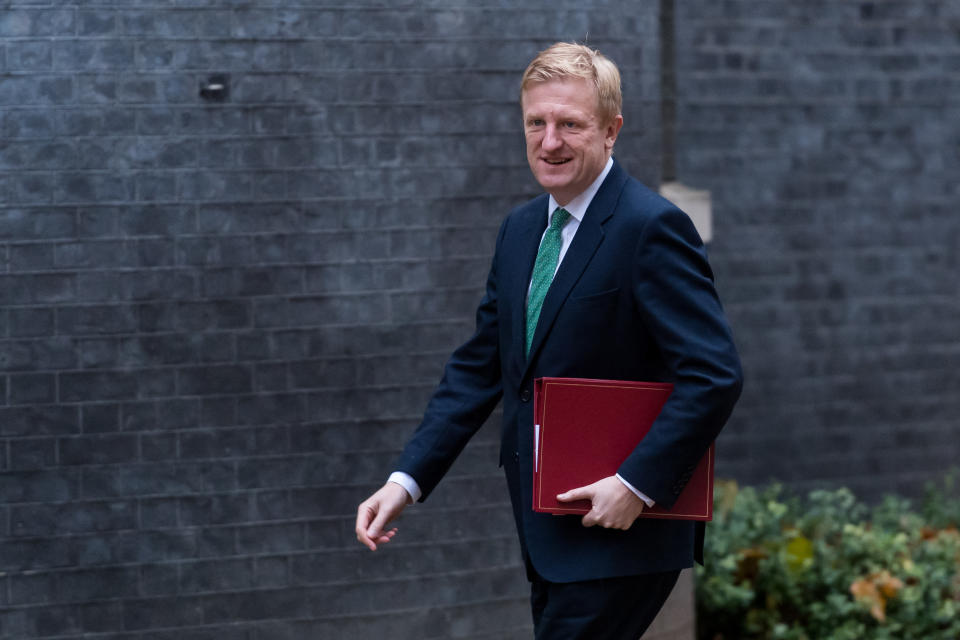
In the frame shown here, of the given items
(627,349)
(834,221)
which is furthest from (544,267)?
(834,221)

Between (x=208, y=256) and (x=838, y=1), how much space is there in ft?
14.0

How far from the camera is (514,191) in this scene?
5004mm

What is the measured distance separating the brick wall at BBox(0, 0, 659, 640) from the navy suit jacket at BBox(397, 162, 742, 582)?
5.62 ft

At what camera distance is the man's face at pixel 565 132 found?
9.59 ft

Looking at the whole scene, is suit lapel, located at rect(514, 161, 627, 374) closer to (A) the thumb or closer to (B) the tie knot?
(B) the tie knot

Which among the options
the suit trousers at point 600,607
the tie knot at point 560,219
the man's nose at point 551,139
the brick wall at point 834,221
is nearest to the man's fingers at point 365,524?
the suit trousers at point 600,607

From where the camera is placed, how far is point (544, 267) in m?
3.08

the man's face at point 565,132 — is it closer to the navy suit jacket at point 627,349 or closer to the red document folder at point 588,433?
the navy suit jacket at point 627,349

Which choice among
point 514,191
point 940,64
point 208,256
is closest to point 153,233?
point 208,256

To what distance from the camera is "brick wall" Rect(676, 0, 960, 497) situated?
23.0ft

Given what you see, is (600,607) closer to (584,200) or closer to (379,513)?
(379,513)

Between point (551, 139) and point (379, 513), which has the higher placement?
point (551, 139)

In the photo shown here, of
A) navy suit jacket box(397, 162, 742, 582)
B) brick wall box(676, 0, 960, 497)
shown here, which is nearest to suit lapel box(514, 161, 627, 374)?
navy suit jacket box(397, 162, 742, 582)

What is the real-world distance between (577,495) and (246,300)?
226 cm
